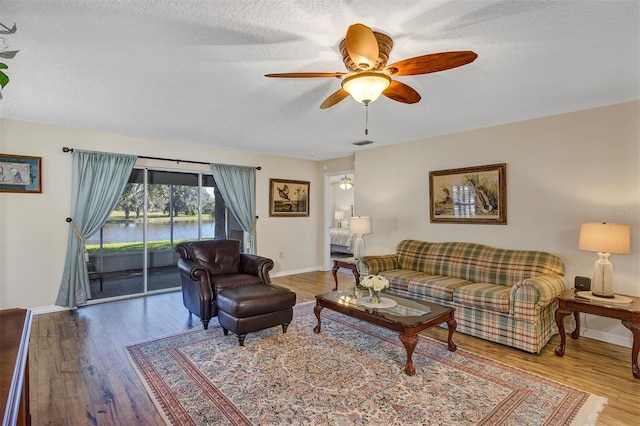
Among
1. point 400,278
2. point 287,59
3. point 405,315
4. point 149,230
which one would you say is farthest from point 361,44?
point 149,230

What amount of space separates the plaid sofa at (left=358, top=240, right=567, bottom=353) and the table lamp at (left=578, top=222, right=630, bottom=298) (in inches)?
14.1

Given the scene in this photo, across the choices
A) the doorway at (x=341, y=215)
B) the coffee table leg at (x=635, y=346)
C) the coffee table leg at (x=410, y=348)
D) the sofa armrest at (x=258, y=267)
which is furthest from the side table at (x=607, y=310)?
the doorway at (x=341, y=215)

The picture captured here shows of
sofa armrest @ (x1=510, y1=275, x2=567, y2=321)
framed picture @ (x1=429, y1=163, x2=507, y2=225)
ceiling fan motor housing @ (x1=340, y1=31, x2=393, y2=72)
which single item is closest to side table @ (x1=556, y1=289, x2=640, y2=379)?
sofa armrest @ (x1=510, y1=275, x2=567, y2=321)

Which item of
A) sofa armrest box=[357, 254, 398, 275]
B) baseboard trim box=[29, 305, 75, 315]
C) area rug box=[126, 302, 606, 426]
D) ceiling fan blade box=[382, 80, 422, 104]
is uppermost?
ceiling fan blade box=[382, 80, 422, 104]

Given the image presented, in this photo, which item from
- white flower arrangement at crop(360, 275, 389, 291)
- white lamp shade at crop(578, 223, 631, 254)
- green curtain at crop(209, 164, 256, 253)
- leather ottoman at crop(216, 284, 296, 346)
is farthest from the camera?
green curtain at crop(209, 164, 256, 253)

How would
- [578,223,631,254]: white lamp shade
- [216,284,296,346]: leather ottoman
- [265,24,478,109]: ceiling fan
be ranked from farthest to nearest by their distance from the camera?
[216,284,296,346]: leather ottoman
[578,223,631,254]: white lamp shade
[265,24,478,109]: ceiling fan

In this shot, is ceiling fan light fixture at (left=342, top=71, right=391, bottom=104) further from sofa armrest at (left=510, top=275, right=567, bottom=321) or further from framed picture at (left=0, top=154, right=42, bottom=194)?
framed picture at (left=0, top=154, right=42, bottom=194)

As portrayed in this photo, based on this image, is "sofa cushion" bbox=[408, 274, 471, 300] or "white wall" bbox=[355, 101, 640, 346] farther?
"sofa cushion" bbox=[408, 274, 471, 300]

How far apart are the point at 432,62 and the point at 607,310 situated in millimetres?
2679

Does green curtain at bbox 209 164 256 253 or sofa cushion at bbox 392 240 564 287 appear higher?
green curtain at bbox 209 164 256 253

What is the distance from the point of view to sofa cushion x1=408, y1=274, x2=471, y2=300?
3.71m

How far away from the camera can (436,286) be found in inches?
150

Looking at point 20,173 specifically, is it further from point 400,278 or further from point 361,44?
point 400,278

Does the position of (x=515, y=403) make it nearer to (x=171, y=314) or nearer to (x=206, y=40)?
(x=206, y=40)
